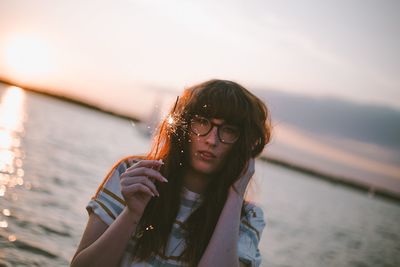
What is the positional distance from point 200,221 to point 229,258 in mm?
332

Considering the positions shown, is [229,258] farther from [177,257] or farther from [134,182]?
[134,182]

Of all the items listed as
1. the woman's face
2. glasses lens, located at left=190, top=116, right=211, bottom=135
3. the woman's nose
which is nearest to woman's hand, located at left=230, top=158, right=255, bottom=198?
the woman's face

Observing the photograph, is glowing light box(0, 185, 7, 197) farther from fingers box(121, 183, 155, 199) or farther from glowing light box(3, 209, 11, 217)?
fingers box(121, 183, 155, 199)

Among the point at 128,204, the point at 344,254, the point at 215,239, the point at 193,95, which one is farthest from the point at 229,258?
the point at 344,254

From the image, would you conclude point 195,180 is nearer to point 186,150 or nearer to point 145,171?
point 186,150

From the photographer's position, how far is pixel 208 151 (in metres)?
2.71

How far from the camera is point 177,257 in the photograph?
7.79 feet

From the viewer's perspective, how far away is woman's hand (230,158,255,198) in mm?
2549

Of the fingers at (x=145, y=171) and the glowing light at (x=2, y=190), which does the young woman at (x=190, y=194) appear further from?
the glowing light at (x=2, y=190)

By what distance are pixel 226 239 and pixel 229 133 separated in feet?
2.64

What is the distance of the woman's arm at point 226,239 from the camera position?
2303 mm

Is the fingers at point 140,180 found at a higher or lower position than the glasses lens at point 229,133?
lower

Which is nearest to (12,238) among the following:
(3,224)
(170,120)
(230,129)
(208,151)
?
(3,224)

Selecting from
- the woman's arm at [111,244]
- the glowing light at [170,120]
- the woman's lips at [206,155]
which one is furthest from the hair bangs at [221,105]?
the woman's arm at [111,244]
